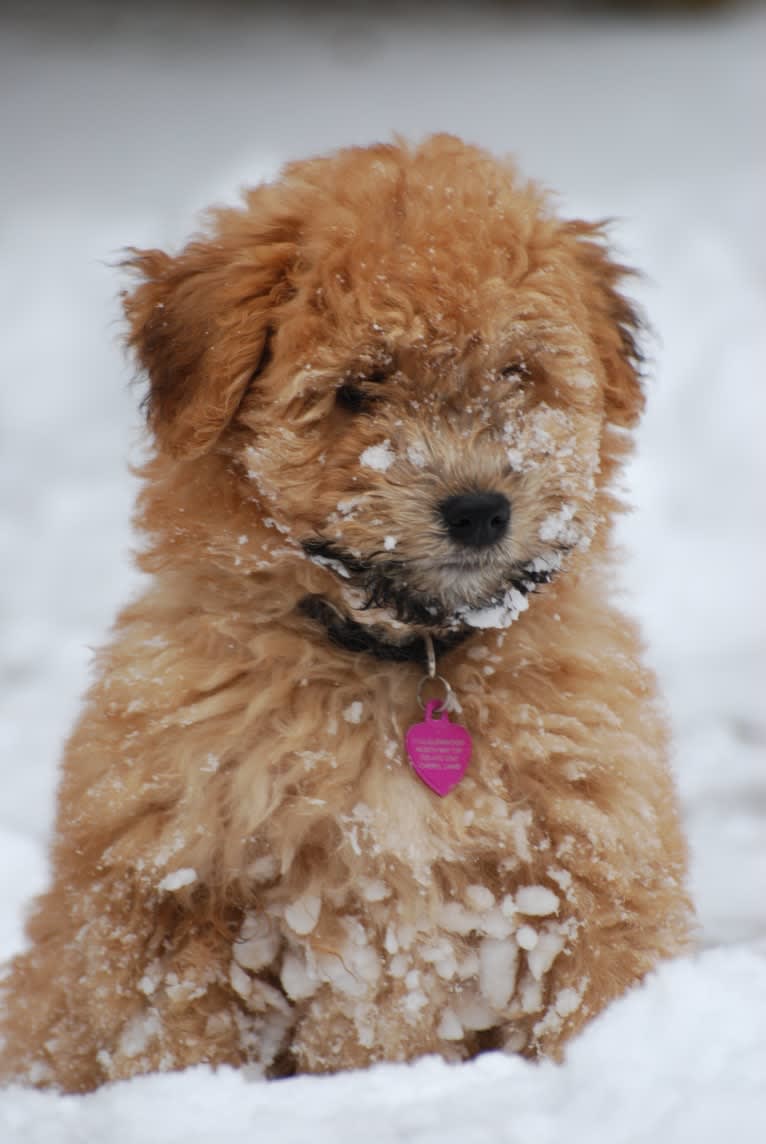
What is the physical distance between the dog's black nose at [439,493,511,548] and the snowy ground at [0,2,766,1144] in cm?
93

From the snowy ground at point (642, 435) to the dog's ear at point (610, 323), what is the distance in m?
0.35

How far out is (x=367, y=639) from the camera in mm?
3027

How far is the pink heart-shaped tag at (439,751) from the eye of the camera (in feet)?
9.64

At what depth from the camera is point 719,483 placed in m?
7.11

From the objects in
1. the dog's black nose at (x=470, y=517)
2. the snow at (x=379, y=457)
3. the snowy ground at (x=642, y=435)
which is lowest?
the snowy ground at (x=642, y=435)

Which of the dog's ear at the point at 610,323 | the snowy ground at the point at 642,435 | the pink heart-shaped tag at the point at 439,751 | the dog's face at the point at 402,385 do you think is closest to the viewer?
the snowy ground at the point at 642,435

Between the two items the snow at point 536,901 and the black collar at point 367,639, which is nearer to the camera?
the snow at point 536,901

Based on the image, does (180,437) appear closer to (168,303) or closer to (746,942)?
(168,303)

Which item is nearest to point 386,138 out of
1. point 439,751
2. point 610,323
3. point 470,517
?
point 610,323

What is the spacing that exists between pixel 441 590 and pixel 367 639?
27cm

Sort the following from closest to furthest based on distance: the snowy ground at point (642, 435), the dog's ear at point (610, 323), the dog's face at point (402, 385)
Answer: the snowy ground at point (642, 435)
the dog's face at point (402, 385)
the dog's ear at point (610, 323)

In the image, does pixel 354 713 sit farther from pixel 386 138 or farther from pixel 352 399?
pixel 386 138

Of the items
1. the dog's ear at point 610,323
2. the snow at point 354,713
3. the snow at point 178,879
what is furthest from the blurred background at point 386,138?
the snow at point 178,879

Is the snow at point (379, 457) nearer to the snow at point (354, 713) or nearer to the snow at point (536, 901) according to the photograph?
the snow at point (354, 713)
